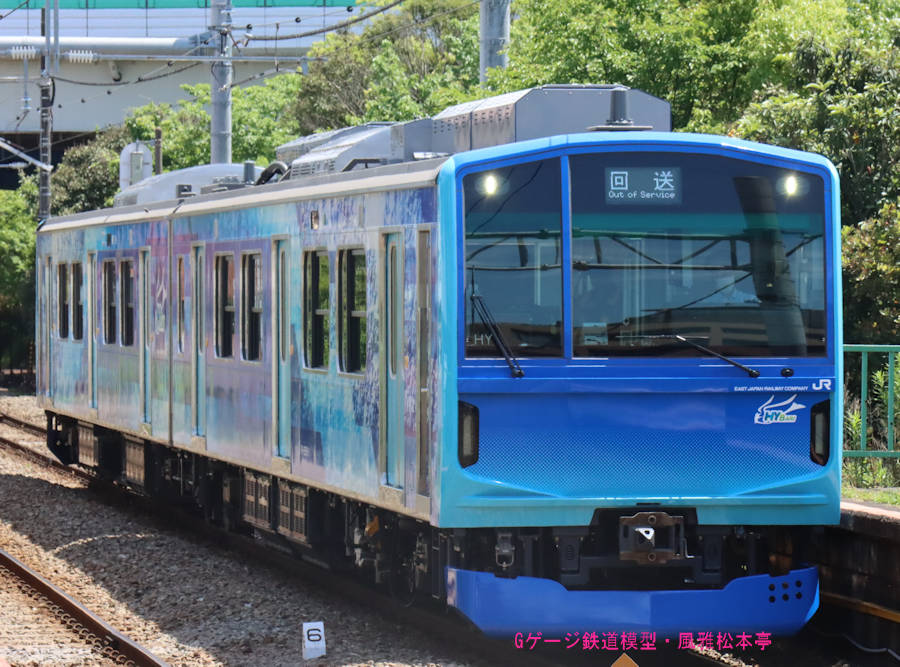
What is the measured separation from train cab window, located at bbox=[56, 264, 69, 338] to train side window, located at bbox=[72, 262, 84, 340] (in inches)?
13.3

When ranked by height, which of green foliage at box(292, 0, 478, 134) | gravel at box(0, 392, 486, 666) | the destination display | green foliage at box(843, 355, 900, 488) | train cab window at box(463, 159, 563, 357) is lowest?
gravel at box(0, 392, 486, 666)

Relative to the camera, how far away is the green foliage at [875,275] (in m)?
14.3

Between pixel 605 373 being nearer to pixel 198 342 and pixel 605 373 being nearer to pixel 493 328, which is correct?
pixel 493 328

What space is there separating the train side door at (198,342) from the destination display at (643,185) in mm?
5168

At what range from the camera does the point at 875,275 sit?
14305 mm

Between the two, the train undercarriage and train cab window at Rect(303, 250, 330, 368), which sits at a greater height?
train cab window at Rect(303, 250, 330, 368)

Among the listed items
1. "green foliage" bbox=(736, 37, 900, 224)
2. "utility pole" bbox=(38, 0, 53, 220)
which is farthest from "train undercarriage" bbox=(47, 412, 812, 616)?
"utility pole" bbox=(38, 0, 53, 220)

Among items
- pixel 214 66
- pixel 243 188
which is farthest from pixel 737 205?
pixel 214 66

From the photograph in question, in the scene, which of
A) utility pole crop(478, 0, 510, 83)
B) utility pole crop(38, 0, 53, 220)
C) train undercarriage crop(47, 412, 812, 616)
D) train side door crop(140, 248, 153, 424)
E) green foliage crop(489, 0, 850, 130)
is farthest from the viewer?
utility pole crop(38, 0, 53, 220)

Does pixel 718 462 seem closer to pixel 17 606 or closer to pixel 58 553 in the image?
pixel 17 606

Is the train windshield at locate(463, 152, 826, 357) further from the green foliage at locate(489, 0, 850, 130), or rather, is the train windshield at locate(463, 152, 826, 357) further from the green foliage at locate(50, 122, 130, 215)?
the green foliage at locate(50, 122, 130, 215)

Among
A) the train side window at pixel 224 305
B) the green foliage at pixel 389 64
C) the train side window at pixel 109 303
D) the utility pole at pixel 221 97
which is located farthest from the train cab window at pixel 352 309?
the green foliage at pixel 389 64

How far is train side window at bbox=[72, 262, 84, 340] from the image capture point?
1748 centimetres

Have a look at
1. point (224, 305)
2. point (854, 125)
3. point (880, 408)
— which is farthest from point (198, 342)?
point (854, 125)
